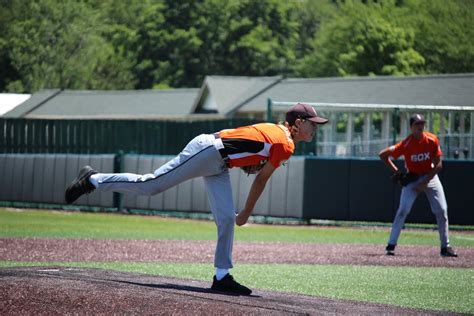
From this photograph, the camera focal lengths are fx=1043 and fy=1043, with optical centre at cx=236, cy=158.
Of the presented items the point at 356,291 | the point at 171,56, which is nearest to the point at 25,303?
the point at 356,291

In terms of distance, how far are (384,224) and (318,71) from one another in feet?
146

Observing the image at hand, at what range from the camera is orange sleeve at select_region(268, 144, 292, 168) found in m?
8.91

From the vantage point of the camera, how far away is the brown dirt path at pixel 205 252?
14.0m

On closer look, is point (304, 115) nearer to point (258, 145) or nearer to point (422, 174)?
point (258, 145)

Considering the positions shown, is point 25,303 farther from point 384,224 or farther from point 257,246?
point 384,224

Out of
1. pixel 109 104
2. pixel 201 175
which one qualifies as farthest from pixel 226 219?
pixel 109 104

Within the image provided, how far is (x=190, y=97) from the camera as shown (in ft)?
175

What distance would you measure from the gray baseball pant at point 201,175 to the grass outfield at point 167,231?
885cm

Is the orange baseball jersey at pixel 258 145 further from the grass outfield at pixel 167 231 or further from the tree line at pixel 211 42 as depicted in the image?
the tree line at pixel 211 42

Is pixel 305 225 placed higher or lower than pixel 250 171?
lower

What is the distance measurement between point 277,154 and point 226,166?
52 centimetres

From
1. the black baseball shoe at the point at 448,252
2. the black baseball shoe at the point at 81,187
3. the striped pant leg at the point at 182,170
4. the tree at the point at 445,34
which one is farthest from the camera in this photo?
the tree at the point at 445,34

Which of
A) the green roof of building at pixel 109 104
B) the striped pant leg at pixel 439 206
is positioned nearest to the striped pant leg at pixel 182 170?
the striped pant leg at pixel 439 206

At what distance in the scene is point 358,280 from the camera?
38.4 ft
